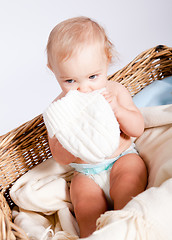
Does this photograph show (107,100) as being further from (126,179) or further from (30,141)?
(30,141)

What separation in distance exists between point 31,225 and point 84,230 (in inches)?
6.6

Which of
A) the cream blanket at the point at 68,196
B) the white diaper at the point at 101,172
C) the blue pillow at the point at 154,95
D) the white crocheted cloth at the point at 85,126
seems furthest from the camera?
the blue pillow at the point at 154,95

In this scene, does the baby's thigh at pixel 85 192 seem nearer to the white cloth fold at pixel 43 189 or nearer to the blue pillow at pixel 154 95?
the white cloth fold at pixel 43 189

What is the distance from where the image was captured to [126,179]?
978 mm

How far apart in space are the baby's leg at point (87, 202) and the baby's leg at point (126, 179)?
5 cm

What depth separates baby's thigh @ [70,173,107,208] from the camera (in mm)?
988

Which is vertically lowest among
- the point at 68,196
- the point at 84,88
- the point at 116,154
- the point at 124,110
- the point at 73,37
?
the point at 68,196

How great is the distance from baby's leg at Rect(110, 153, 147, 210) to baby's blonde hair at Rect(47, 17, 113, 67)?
14.1 inches

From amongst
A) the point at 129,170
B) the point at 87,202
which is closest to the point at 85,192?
the point at 87,202

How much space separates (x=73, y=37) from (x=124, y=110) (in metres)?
0.28

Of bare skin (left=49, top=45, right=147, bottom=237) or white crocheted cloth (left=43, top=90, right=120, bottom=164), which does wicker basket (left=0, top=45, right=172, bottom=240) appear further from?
white crocheted cloth (left=43, top=90, right=120, bottom=164)

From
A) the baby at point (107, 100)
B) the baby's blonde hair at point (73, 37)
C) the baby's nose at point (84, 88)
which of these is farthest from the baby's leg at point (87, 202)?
the baby's blonde hair at point (73, 37)

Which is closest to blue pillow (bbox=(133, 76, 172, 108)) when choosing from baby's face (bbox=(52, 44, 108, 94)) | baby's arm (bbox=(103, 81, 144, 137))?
baby's arm (bbox=(103, 81, 144, 137))

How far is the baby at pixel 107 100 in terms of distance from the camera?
0.93m
